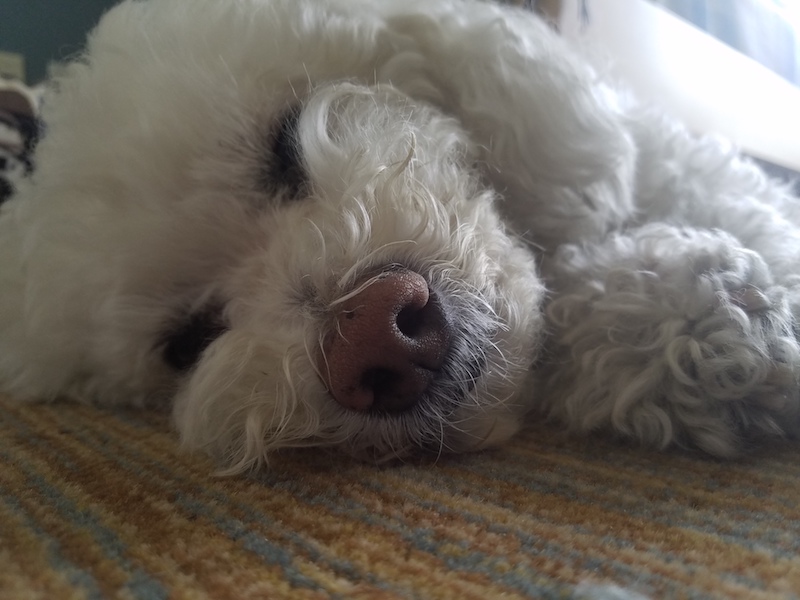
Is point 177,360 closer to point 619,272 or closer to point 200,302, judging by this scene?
point 200,302

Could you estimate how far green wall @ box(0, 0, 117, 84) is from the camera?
3.08 m

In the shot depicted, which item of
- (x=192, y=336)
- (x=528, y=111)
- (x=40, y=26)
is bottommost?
(x=192, y=336)

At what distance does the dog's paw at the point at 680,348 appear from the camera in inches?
31.4

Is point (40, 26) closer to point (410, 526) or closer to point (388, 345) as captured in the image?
point (388, 345)

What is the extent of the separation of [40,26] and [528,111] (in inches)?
116

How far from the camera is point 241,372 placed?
879 millimetres

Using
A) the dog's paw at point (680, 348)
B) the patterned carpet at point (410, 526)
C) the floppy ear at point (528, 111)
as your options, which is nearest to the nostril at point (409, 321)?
the patterned carpet at point (410, 526)

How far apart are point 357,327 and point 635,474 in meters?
0.35

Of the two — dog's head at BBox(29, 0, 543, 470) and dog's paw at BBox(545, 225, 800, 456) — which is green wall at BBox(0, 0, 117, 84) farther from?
dog's paw at BBox(545, 225, 800, 456)

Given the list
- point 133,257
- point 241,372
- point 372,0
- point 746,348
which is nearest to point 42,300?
point 133,257

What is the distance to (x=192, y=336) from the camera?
1.12 meters

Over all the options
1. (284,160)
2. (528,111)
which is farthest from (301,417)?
(528,111)

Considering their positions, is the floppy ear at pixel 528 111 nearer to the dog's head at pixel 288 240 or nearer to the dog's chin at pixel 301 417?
the dog's head at pixel 288 240

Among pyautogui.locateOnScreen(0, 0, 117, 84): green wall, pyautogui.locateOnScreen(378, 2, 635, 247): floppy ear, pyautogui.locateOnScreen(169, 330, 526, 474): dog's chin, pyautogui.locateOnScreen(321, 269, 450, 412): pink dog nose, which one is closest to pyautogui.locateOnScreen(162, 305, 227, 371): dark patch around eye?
pyautogui.locateOnScreen(169, 330, 526, 474): dog's chin
